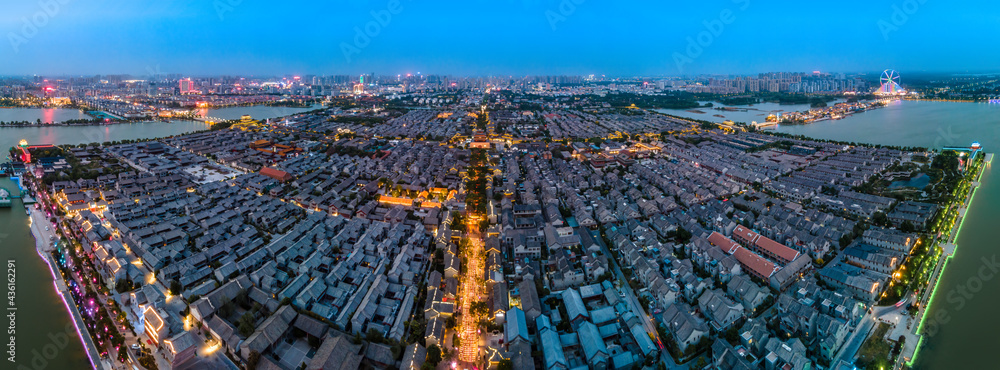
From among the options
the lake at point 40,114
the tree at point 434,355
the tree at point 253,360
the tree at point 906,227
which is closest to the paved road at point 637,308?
the tree at point 434,355

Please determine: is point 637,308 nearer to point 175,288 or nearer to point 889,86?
point 175,288

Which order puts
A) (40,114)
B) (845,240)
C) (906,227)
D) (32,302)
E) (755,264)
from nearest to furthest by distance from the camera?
(32,302), (755,264), (845,240), (906,227), (40,114)

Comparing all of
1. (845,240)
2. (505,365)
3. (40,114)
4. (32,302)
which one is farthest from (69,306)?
(40,114)

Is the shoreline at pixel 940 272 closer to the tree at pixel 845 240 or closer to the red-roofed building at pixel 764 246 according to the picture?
the tree at pixel 845 240

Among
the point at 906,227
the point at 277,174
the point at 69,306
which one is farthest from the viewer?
the point at 277,174

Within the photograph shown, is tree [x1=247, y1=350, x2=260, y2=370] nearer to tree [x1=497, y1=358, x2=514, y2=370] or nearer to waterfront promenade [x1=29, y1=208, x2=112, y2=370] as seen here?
waterfront promenade [x1=29, y1=208, x2=112, y2=370]

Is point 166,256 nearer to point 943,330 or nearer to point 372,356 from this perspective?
point 372,356

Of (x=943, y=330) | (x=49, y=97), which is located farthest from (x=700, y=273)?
(x=49, y=97)
